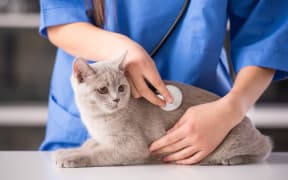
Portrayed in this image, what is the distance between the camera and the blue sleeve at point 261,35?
91cm

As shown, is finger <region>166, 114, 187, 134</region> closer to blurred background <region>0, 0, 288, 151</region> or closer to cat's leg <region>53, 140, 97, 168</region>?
cat's leg <region>53, 140, 97, 168</region>

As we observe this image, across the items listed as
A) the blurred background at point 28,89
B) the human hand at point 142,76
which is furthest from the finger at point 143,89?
the blurred background at point 28,89

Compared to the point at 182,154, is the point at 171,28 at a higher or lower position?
higher

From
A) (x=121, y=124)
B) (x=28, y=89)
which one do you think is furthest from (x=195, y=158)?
(x=28, y=89)

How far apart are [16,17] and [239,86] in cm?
120

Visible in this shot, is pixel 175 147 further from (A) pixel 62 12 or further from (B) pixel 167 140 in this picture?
(A) pixel 62 12

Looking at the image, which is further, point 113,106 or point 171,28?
point 171,28

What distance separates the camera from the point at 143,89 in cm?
82

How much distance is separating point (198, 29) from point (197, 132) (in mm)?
193

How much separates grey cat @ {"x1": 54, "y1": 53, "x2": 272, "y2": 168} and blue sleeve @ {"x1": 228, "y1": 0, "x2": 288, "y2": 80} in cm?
10

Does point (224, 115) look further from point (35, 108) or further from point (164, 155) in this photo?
point (35, 108)

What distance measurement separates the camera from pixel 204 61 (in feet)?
3.07

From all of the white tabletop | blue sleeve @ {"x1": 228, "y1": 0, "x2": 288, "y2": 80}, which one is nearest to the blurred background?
blue sleeve @ {"x1": 228, "y1": 0, "x2": 288, "y2": 80}

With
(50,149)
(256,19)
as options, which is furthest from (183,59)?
(50,149)
